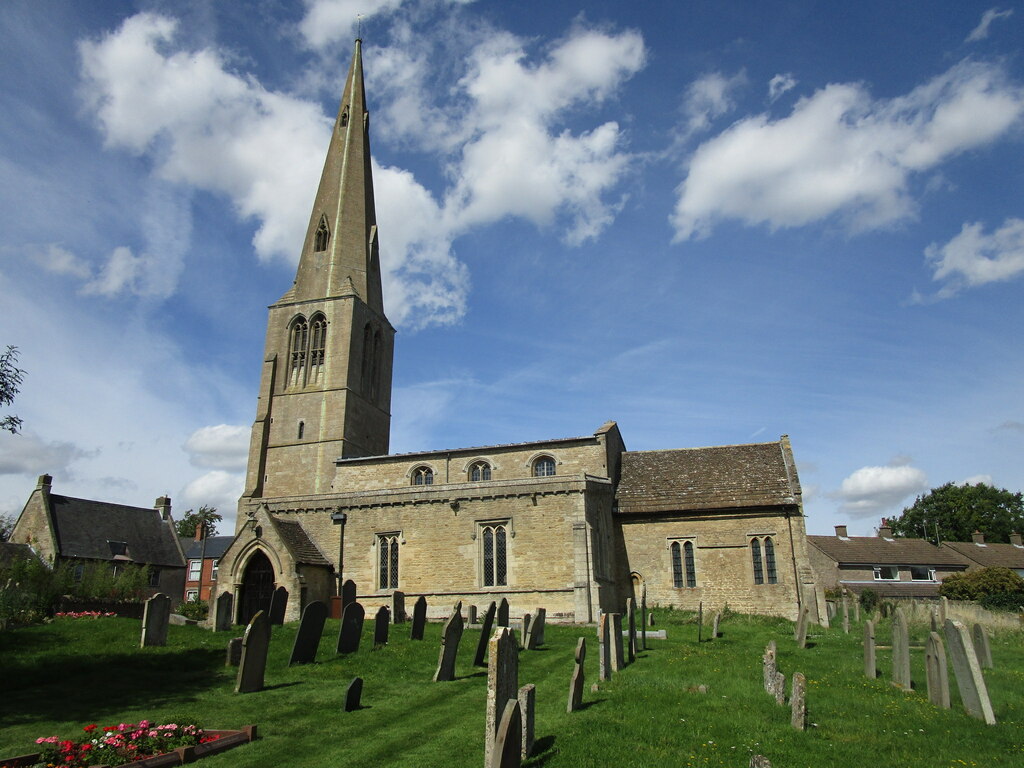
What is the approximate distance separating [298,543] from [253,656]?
14841 mm

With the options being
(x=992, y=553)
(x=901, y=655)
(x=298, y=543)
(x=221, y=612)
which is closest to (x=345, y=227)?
A: (x=298, y=543)

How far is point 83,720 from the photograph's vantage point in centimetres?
1090

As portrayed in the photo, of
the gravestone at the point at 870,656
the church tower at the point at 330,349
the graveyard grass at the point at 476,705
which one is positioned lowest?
the graveyard grass at the point at 476,705

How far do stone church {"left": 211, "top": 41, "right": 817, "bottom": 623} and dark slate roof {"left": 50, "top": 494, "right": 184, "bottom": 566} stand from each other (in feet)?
34.0

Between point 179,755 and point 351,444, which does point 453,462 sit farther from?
point 179,755

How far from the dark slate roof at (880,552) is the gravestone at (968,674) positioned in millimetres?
43494

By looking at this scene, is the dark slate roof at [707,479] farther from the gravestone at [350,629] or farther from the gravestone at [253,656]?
the gravestone at [253,656]

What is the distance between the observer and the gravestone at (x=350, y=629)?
16.1m

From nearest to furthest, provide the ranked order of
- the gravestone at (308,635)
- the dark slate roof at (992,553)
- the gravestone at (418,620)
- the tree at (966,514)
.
Result: the gravestone at (308,635)
the gravestone at (418,620)
the dark slate roof at (992,553)
the tree at (966,514)

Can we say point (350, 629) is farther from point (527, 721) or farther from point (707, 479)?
point (707, 479)

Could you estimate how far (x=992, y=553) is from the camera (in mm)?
56406

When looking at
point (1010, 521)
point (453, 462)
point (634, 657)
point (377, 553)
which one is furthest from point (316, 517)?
point (1010, 521)

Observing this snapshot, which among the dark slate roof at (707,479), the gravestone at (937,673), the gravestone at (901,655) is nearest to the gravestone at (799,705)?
the gravestone at (937,673)

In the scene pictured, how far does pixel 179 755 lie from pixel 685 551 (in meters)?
23.3
